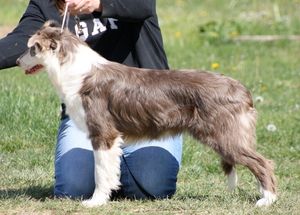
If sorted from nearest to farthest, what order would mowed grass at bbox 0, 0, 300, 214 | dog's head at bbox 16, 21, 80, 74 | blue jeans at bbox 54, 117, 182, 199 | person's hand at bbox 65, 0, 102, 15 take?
dog's head at bbox 16, 21, 80, 74 → person's hand at bbox 65, 0, 102, 15 → mowed grass at bbox 0, 0, 300, 214 → blue jeans at bbox 54, 117, 182, 199

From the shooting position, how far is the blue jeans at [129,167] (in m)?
5.92

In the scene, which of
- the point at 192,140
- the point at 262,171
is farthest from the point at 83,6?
the point at 192,140

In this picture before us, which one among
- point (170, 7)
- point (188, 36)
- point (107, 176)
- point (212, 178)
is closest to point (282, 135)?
point (212, 178)

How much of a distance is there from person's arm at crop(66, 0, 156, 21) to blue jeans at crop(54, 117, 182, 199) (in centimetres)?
94

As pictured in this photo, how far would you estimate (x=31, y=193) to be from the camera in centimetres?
599

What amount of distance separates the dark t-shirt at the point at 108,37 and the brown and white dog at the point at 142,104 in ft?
1.73

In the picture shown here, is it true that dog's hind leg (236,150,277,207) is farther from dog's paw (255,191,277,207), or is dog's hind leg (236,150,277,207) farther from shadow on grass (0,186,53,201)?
shadow on grass (0,186,53,201)

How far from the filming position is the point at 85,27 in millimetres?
5980

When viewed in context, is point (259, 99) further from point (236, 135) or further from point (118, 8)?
point (118, 8)

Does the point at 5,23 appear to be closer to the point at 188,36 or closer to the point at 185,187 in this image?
the point at 188,36

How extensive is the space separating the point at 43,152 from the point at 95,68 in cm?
205

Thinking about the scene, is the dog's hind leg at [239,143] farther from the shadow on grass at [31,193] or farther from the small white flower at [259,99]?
the small white flower at [259,99]

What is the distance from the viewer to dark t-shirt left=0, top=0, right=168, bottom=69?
19.3 ft

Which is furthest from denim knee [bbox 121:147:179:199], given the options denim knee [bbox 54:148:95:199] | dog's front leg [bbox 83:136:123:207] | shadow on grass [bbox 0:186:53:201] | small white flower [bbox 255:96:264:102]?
small white flower [bbox 255:96:264:102]
